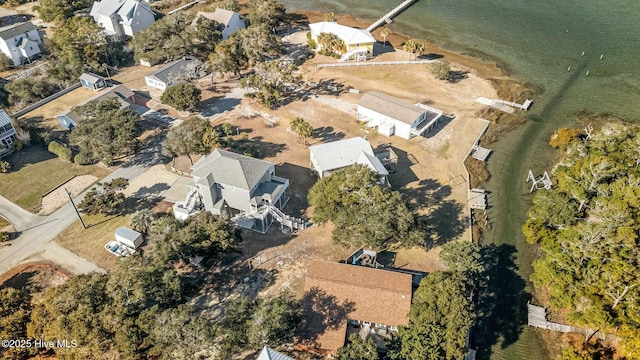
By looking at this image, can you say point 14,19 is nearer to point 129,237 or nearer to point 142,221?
point 142,221

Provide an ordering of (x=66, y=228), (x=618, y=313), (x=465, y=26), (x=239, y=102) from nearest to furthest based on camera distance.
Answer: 1. (x=618, y=313)
2. (x=66, y=228)
3. (x=239, y=102)
4. (x=465, y=26)

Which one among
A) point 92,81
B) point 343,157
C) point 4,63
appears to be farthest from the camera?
point 4,63

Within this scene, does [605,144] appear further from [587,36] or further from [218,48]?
[218,48]

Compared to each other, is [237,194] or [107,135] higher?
[107,135]

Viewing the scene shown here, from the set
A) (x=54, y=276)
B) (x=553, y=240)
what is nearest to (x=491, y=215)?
(x=553, y=240)

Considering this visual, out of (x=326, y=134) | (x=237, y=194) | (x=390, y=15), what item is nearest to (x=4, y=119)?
(x=237, y=194)

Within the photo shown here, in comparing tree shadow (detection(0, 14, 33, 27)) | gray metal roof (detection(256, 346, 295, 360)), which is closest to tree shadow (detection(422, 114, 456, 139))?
gray metal roof (detection(256, 346, 295, 360))

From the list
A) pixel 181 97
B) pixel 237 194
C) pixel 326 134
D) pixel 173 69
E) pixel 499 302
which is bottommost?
pixel 499 302
